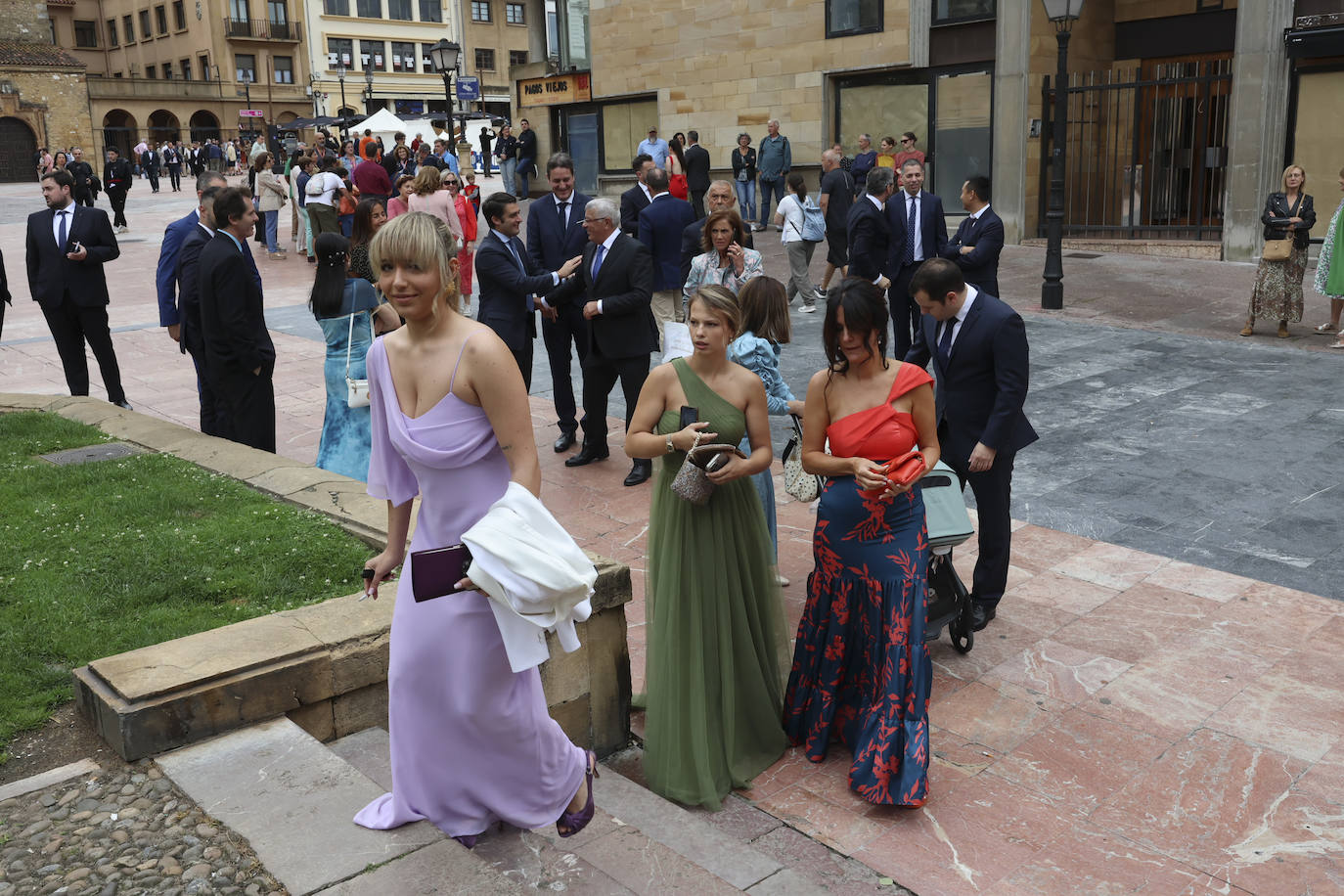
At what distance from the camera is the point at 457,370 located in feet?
10.5

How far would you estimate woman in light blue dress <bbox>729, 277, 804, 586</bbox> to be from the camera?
5.50m

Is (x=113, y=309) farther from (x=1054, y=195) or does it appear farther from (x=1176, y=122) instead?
(x=1176, y=122)

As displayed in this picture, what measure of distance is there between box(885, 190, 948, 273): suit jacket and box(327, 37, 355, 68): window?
224ft

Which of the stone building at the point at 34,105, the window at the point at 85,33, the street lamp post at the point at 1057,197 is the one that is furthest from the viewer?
the window at the point at 85,33

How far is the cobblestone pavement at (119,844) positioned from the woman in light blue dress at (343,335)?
3.93 m

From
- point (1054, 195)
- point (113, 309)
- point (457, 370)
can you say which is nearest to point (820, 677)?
point (457, 370)

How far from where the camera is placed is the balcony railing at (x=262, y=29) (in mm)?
69250

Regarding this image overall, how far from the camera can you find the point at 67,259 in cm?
988

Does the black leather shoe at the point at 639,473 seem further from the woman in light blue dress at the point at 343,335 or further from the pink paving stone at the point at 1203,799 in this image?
the pink paving stone at the point at 1203,799

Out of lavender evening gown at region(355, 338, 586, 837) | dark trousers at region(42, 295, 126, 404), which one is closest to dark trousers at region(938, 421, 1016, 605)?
lavender evening gown at region(355, 338, 586, 837)

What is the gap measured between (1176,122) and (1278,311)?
8584mm

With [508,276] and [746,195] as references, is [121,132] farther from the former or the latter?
[508,276]

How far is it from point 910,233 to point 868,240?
21.9 inches

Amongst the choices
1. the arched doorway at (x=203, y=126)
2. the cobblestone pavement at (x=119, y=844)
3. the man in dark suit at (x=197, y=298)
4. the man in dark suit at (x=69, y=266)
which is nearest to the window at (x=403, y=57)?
the arched doorway at (x=203, y=126)
